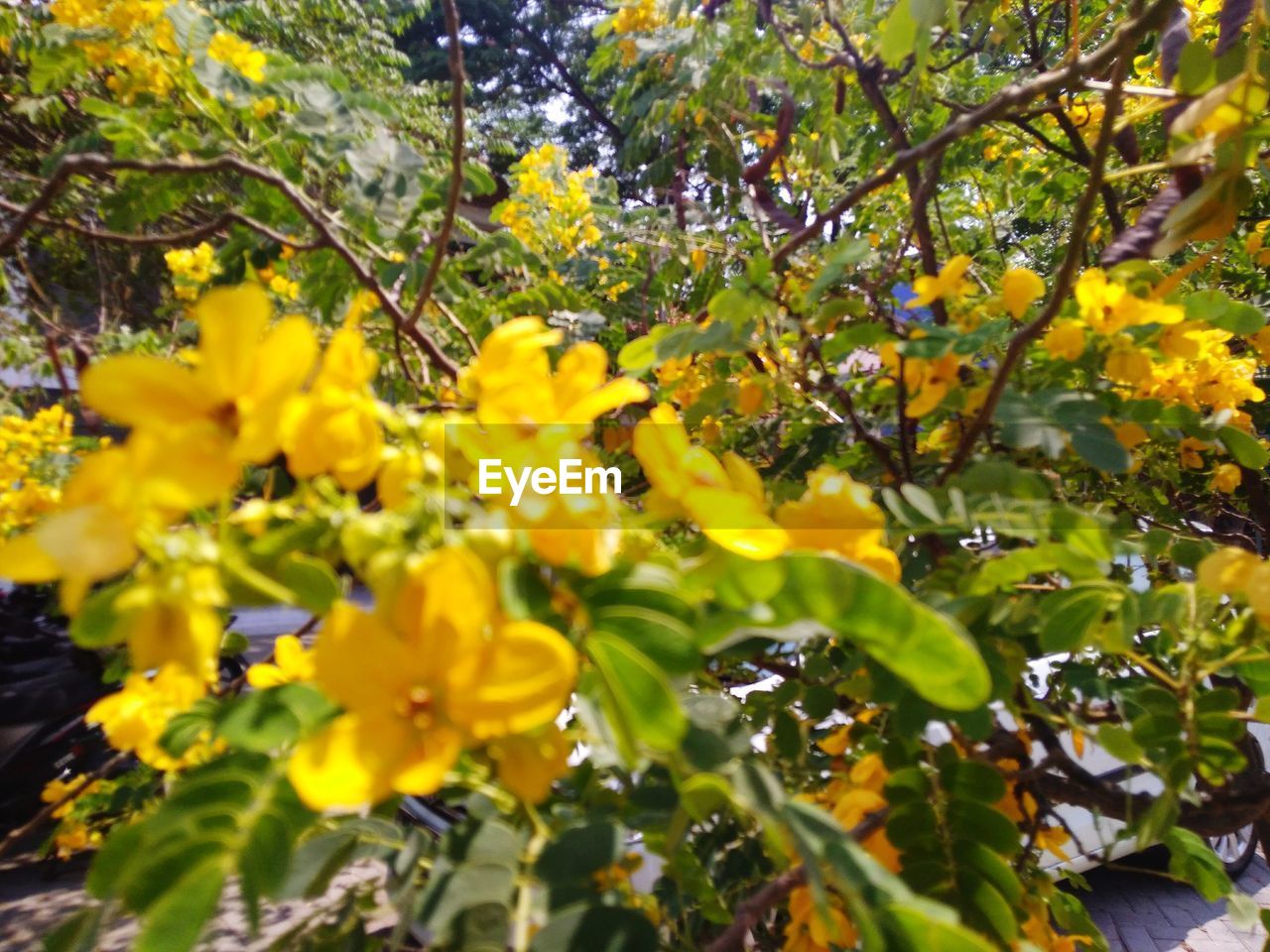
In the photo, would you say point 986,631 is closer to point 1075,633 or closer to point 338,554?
point 1075,633

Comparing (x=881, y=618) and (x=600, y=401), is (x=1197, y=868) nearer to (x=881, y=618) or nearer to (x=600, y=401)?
(x=881, y=618)

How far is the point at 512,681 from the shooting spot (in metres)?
0.35

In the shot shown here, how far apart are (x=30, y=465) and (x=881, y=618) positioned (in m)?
2.02

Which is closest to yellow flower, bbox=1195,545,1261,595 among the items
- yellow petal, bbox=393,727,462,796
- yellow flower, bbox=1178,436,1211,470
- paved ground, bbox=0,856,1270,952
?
yellow petal, bbox=393,727,462,796

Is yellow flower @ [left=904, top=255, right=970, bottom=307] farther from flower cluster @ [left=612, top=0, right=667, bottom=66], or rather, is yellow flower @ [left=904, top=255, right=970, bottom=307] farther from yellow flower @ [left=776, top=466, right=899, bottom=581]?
flower cluster @ [left=612, top=0, right=667, bottom=66]

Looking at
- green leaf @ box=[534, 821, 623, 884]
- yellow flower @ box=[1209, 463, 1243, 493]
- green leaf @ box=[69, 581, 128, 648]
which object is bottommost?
green leaf @ box=[534, 821, 623, 884]

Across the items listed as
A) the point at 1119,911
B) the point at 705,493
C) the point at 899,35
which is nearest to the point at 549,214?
the point at 899,35

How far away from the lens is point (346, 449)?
1.29 feet

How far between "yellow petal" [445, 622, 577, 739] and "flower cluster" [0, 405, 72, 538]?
4.47ft

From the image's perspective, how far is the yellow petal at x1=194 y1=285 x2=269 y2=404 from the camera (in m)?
0.37

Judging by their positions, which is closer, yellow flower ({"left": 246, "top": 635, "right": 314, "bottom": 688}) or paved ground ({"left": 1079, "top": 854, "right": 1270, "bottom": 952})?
yellow flower ({"left": 246, "top": 635, "right": 314, "bottom": 688})

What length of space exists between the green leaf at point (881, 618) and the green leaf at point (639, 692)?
0.29ft

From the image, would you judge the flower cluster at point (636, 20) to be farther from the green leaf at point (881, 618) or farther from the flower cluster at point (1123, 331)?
the green leaf at point (881, 618)

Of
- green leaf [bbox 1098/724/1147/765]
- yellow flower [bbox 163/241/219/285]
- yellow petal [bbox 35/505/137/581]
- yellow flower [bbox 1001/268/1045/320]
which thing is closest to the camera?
yellow petal [bbox 35/505/137/581]
